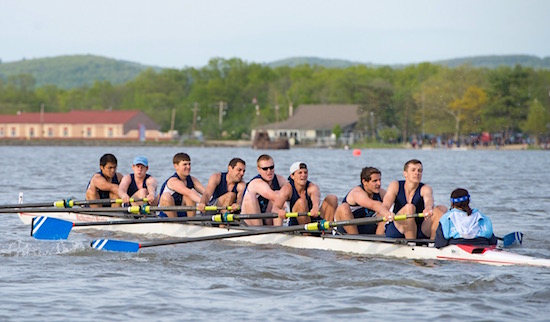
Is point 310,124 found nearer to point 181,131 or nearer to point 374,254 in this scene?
point 181,131

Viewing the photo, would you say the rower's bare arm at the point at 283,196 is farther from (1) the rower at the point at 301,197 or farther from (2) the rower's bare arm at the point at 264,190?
(2) the rower's bare arm at the point at 264,190

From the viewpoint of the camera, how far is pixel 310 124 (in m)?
104

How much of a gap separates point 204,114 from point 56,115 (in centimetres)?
2052

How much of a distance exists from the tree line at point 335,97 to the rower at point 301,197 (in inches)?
2432

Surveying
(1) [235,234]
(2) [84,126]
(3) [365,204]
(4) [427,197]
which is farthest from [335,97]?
(4) [427,197]

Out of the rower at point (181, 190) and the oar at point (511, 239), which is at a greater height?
the rower at point (181, 190)

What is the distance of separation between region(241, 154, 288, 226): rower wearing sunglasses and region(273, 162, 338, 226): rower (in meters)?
0.26

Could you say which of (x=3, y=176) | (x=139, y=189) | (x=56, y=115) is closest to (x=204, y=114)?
(x=56, y=115)

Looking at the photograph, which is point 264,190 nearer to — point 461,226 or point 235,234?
point 235,234

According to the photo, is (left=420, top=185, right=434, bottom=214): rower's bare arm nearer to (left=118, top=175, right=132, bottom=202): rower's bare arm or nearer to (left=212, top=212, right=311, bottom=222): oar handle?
(left=212, top=212, right=311, bottom=222): oar handle

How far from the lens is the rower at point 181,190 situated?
47.9 feet

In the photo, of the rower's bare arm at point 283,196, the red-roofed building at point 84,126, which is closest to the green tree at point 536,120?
the red-roofed building at point 84,126

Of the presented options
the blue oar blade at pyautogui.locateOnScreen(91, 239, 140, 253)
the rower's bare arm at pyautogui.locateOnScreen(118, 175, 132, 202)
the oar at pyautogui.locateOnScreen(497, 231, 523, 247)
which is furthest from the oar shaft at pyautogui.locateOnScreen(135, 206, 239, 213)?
the oar at pyautogui.locateOnScreen(497, 231, 523, 247)

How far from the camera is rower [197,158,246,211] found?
46.4ft
